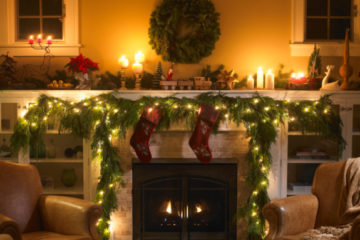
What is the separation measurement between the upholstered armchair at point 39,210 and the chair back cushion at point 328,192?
1.81 metres

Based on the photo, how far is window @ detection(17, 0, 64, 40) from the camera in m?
4.41

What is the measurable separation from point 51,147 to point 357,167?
9.48 feet

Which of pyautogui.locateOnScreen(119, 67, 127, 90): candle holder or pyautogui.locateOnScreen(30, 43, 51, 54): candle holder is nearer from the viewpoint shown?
pyautogui.locateOnScreen(119, 67, 127, 90): candle holder

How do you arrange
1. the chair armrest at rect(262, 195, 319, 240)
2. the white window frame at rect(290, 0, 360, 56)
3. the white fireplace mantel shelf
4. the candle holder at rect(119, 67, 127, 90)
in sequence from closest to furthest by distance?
the chair armrest at rect(262, 195, 319, 240) < the white fireplace mantel shelf < the candle holder at rect(119, 67, 127, 90) < the white window frame at rect(290, 0, 360, 56)

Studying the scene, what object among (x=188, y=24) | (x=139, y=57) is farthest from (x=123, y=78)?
(x=188, y=24)

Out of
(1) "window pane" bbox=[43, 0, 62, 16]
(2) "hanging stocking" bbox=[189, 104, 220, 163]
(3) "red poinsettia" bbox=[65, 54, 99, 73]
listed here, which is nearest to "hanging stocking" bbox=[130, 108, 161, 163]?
(2) "hanging stocking" bbox=[189, 104, 220, 163]

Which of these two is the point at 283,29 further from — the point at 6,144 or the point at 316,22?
the point at 6,144

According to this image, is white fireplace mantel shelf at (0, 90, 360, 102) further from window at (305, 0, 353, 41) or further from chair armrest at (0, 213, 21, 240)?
chair armrest at (0, 213, 21, 240)

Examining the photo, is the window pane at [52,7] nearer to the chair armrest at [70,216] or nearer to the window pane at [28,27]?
the window pane at [28,27]

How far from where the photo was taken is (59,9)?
4.40 meters

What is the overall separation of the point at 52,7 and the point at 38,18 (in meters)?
0.20

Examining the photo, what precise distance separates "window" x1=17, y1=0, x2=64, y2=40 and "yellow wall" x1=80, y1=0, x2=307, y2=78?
32cm

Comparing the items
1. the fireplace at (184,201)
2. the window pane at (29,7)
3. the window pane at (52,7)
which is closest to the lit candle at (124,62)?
the window pane at (52,7)

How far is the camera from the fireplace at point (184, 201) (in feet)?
13.0
